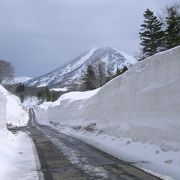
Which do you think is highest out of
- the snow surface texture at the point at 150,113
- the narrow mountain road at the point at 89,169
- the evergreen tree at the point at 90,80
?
the evergreen tree at the point at 90,80

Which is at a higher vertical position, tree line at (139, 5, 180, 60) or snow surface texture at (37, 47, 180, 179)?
tree line at (139, 5, 180, 60)

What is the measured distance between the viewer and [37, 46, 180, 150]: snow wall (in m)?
14.9

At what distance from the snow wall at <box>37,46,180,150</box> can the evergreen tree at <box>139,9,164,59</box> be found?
30932 mm

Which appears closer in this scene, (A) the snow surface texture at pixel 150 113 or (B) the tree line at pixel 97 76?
(A) the snow surface texture at pixel 150 113

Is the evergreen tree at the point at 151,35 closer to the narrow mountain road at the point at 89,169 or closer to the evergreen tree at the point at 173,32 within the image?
the evergreen tree at the point at 173,32

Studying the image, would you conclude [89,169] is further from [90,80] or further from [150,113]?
[90,80]

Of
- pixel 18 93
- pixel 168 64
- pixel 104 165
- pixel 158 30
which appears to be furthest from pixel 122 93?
pixel 18 93

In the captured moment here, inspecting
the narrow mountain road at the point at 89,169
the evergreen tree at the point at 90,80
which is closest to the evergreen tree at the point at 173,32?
the narrow mountain road at the point at 89,169

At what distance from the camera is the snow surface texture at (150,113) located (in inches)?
546

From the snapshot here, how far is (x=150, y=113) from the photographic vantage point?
57.6 ft

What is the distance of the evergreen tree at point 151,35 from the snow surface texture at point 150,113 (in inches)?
1294

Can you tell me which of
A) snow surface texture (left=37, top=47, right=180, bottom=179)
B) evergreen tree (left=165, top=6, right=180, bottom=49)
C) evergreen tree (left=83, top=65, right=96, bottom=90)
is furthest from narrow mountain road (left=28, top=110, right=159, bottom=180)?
evergreen tree (left=83, top=65, right=96, bottom=90)

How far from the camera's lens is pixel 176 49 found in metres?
15.4

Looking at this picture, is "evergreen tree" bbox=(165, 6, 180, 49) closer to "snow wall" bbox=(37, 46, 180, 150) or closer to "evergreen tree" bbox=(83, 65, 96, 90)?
"snow wall" bbox=(37, 46, 180, 150)
